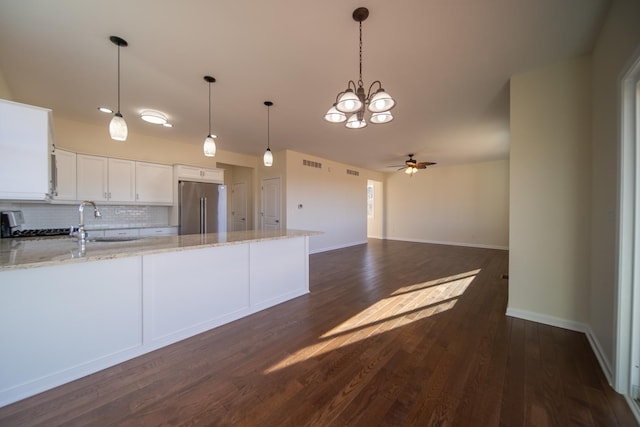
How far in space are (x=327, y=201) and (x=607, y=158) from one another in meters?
5.60

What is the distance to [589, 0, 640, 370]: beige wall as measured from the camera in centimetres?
167

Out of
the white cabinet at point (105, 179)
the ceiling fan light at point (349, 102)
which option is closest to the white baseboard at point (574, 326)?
the ceiling fan light at point (349, 102)

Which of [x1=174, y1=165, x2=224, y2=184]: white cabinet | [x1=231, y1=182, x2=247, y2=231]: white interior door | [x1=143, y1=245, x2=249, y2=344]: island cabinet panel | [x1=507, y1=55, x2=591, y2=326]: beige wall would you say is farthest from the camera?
[x1=231, y1=182, x2=247, y2=231]: white interior door

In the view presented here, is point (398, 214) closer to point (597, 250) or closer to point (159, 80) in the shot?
point (597, 250)

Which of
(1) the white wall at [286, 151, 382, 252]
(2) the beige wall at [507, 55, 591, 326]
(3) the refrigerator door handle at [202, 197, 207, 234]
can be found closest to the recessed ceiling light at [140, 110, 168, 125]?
(3) the refrigerator door handle at [202, 197, 207, 234]

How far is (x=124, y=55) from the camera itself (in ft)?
7.75

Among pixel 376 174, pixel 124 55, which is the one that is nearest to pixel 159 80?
pixel 124 55

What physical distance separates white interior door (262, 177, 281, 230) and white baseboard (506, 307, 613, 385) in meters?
4.83

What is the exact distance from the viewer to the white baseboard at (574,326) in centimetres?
181

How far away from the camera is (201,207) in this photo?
521cm

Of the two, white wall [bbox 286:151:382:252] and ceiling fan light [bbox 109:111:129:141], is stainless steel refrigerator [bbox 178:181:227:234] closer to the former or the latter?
white wall [bbox 286:151:382:252]

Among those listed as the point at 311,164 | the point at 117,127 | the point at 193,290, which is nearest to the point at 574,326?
the point at 193,290

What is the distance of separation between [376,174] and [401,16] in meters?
7.48

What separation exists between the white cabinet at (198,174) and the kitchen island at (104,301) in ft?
9.98
